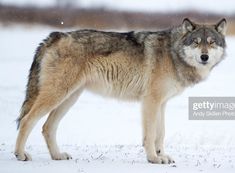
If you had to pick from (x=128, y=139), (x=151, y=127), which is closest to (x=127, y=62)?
(x=151, y=127)

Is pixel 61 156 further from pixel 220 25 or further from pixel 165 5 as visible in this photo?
pixel 165 5

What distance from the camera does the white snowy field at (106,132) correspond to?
4109 mm

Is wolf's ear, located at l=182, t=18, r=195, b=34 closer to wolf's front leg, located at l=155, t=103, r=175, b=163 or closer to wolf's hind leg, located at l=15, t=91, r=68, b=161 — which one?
wolf's front leg, located at l=155, t=103, r=175, b=163

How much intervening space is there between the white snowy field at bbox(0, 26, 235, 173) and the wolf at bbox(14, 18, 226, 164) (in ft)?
0.90

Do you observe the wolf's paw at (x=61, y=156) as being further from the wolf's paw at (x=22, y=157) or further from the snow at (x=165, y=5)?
the snow at (x=165, y=5)

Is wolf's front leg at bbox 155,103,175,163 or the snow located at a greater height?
the snow

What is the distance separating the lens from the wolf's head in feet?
14.8

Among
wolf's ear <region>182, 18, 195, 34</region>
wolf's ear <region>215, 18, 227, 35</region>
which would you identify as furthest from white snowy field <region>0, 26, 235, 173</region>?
wolf's ear <region>215, 18, 227, 35</region>

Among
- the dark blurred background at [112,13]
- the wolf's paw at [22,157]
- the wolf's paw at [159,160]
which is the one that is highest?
the dark blurred background at [112,13]

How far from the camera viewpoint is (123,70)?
15.2 feet

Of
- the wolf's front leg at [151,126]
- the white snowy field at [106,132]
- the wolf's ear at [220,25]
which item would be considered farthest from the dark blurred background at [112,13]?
the wolf's front leg at [151,126]

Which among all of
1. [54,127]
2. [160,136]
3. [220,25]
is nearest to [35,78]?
[54,127]

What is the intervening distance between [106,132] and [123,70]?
2.17m
